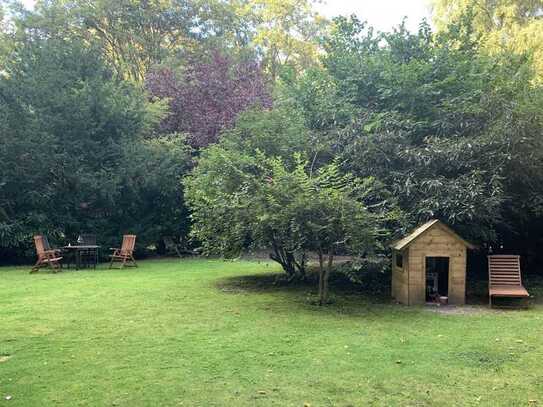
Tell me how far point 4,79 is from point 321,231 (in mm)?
12759

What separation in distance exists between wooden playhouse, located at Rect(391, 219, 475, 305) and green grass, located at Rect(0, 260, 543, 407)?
0.51 meters

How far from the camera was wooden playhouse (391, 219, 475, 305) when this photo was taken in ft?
27.6

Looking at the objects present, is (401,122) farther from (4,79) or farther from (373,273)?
(4,79)

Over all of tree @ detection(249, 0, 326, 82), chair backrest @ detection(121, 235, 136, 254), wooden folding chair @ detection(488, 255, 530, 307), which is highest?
tree @ detection(249, 0, 326, 82)

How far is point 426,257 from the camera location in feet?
28.1

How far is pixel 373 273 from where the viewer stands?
39.0ft

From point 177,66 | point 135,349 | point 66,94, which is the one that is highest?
point 177,66

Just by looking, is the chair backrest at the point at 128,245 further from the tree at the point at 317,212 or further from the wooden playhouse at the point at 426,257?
the wooden playhouse at the point at 426,257

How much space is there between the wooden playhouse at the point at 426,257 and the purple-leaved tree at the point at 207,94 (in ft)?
38.6

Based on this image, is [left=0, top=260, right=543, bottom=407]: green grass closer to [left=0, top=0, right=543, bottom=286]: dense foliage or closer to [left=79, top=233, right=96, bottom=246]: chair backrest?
[left=0, top=0, right=543, bottom=286]: dense foliage

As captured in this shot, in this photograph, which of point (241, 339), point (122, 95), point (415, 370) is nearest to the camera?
point (415, 370)

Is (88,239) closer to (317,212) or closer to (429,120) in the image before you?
(317,212)

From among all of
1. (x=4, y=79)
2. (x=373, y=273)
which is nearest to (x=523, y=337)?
(x=373, y=273)

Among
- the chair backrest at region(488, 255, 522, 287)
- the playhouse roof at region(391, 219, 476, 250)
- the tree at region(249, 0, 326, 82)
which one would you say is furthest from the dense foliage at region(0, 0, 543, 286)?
the tree at region(249, 0, 326, 82)
